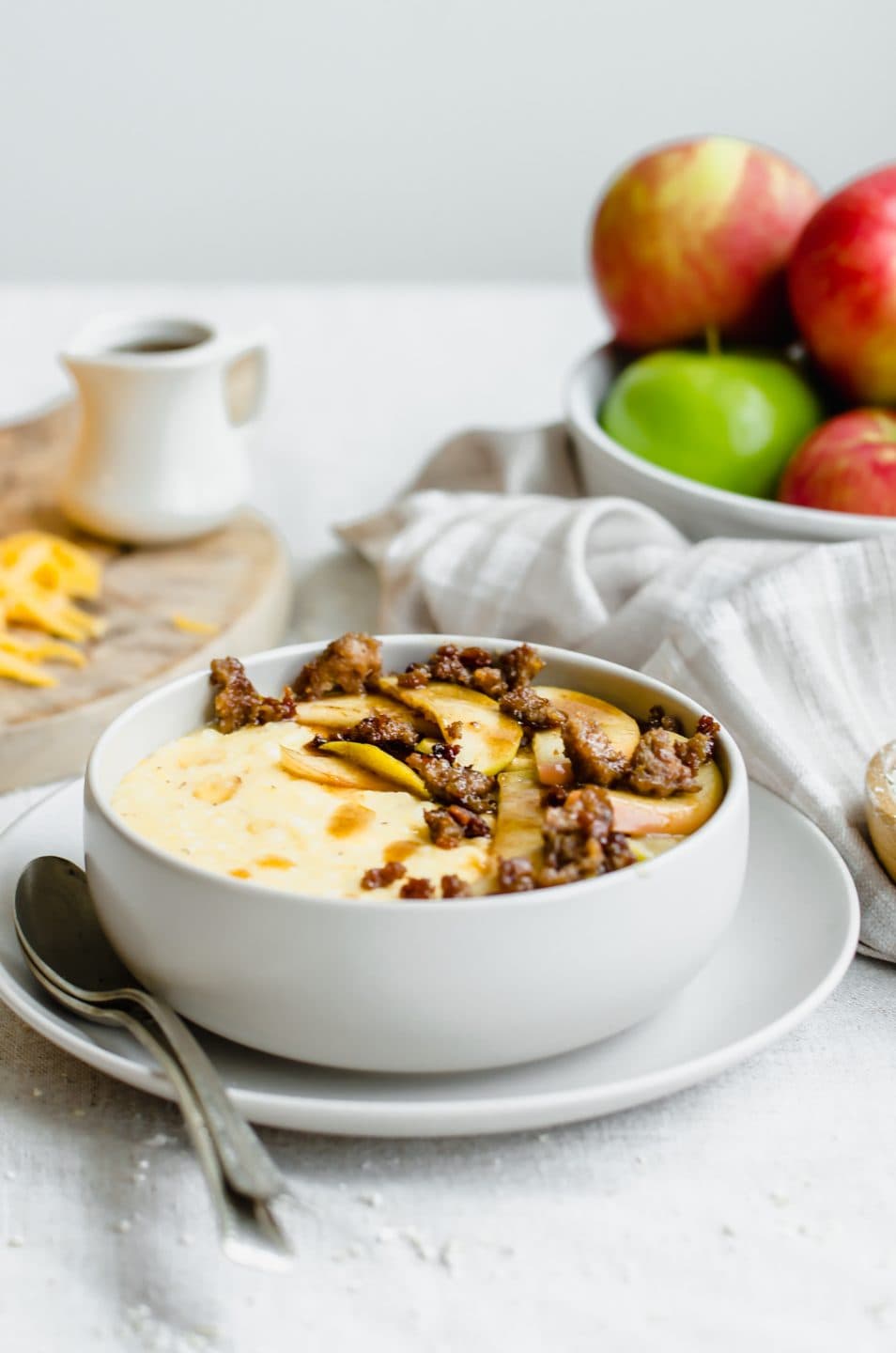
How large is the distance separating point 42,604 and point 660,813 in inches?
38.3

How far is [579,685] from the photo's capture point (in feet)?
4.33

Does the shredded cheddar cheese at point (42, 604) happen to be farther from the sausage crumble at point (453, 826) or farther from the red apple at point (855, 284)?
the red apple at point (855, 284)

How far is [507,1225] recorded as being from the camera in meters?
0.95

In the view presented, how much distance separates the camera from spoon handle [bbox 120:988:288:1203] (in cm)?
86

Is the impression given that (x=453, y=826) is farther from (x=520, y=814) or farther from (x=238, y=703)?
(x=238, y=703)

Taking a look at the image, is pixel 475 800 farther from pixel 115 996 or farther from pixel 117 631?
pixel 117 631

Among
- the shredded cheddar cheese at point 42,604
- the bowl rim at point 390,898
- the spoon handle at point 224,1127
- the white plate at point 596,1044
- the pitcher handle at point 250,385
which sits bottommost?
the shredded cheddar cheese at point 42,604

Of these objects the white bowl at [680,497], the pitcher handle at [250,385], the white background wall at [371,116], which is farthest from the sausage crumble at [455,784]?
the white background wall at [371,116]

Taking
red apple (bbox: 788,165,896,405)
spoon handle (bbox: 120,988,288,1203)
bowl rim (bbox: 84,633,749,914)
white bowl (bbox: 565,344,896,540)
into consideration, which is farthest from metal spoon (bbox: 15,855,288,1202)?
red apple (bbox: 788,165,896,405)

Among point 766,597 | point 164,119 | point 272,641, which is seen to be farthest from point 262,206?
point 766,597

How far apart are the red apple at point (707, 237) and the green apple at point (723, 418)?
102 mm

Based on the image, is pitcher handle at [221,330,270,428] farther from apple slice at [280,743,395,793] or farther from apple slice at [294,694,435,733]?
apple slice at [280,743,395,793]

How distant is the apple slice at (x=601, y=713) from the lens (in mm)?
1194

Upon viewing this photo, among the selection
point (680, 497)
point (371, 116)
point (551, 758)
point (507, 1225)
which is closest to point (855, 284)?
point (680, 497)
